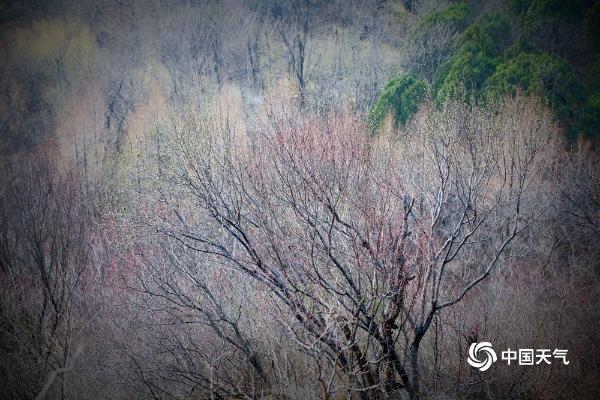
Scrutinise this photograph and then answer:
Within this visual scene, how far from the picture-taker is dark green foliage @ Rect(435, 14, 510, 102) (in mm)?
16750

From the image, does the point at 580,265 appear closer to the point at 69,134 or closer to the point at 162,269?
the point at 162,269

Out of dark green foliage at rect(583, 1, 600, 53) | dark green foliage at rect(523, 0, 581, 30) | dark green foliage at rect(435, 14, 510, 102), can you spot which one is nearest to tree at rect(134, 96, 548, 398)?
dark green foliage at rect(435, 14, 510, 102)

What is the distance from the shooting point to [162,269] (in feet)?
31.4

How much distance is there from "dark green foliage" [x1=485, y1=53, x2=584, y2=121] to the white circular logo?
876cm

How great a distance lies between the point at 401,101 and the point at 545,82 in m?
4.42

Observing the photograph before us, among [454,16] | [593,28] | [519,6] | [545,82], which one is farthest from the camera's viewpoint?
[454,16]

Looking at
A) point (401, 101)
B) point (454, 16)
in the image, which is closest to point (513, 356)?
point (401, 101)

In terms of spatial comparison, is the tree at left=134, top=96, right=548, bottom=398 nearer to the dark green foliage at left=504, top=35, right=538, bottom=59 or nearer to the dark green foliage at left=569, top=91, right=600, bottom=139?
the dark green foliage at left=569, top=91, right=600, bottom=139

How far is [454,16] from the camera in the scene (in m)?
21.1

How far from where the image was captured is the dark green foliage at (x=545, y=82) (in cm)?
1534

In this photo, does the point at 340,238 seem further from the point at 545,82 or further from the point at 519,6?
the point at 519,6

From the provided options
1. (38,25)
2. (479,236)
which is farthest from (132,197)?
(38,25)

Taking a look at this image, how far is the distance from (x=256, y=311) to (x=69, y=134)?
58.0 feet

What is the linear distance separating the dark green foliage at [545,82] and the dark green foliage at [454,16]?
567cm
